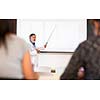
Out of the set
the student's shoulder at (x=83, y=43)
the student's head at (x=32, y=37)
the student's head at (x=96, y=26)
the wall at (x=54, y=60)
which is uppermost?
the student's head at (x=96, y=26)

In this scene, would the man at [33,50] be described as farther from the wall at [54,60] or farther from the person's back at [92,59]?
the person's back at [92,59]

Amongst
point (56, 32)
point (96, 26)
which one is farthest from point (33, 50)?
point (96, 26)

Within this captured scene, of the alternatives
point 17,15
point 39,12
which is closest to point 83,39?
point 39,12

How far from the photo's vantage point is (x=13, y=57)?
1415 millimetres

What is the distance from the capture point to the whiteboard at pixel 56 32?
1425 mm

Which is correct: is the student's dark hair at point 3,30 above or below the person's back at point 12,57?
above

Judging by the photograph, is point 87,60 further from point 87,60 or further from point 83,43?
point 83,43

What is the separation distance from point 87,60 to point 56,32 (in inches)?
11.9

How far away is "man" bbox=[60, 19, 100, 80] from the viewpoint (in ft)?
4.54

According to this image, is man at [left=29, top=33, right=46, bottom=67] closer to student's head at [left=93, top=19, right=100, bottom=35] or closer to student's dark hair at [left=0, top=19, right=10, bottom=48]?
student's dark hair at [left=0, top=19, right=10, bottom=48]

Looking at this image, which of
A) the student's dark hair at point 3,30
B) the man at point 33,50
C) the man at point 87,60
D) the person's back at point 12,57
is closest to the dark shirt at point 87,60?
the man at point 87,60
